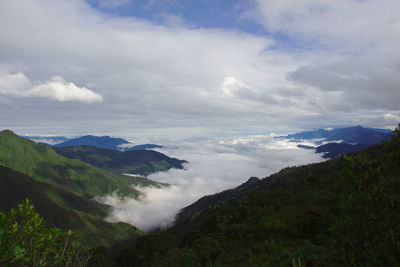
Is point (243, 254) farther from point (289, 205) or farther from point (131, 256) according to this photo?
point (131, 256)

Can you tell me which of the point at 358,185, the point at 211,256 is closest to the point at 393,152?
the point at 358,185

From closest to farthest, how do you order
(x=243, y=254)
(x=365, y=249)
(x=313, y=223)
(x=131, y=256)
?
(x=365, y=249) → (x=243, y=254) → (x=313, y=223) → (x=131, y=256)

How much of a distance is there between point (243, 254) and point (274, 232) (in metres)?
9.03

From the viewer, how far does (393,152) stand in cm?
763

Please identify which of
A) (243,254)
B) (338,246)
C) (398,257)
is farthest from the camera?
(243,254)

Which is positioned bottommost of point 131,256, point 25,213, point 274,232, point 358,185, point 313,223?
point 131,256

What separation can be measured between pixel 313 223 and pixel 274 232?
5.26 meters

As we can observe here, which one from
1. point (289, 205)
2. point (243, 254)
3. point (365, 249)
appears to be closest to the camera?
point (365, 249)

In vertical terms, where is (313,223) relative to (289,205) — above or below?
above

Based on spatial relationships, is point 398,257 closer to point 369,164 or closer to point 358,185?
point 358,185

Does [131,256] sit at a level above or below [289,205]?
below

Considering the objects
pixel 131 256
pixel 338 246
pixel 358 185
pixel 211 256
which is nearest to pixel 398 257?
pixel 338 246

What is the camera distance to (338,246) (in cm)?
752

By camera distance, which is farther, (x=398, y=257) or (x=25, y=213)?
(x=25, y=213)
